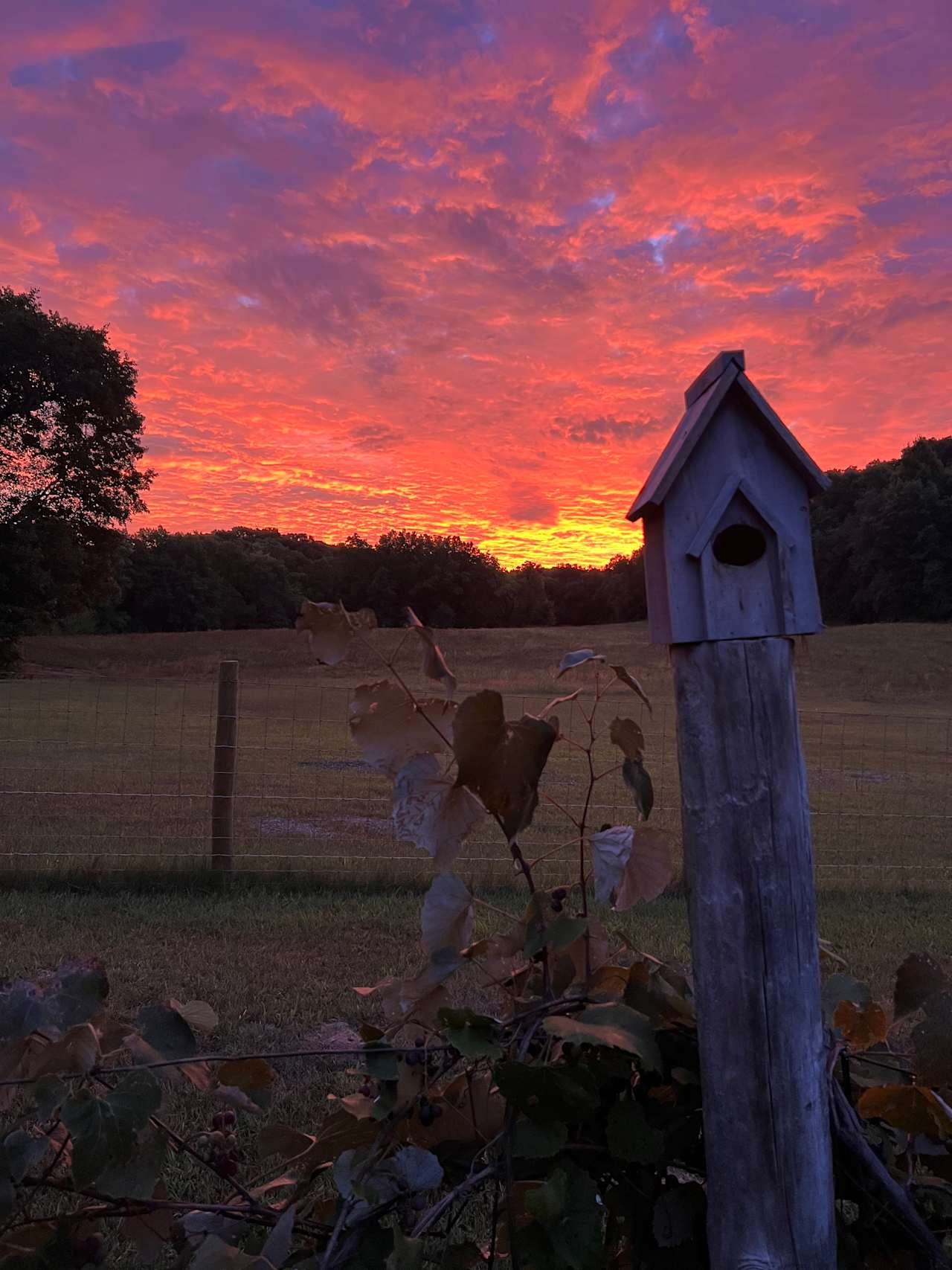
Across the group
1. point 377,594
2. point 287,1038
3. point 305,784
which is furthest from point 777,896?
point 377,594

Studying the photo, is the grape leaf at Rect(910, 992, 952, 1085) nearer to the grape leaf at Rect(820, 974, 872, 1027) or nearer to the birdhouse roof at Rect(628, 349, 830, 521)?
the grape leaf at Rect(820, 974, 872, 1027)

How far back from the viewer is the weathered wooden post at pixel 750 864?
1302 millimetres

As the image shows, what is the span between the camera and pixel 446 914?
1439 mm

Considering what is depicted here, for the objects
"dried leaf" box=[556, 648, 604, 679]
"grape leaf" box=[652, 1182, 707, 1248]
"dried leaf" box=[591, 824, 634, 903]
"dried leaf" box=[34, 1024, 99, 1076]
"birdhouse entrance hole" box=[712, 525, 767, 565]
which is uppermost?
"birdhouse entrance hole" box=[712, 525, 767, 565]

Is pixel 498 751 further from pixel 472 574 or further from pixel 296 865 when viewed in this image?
pixel 472 574

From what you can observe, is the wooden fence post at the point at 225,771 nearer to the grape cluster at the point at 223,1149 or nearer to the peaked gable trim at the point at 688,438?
the grape cluster at the point at 223,1149

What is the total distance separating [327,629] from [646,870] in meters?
0.62

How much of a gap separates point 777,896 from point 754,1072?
9.4 inches

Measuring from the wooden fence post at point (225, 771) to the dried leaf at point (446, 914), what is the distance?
17.7ft

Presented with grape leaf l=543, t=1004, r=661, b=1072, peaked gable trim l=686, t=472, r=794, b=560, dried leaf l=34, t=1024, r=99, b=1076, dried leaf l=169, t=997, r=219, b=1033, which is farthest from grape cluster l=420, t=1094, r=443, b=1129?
peaked gable trim l=686, t=472, r=794, b=560

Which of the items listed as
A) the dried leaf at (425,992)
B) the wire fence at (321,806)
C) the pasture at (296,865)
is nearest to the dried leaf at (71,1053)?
the dried leaf at (425,992)

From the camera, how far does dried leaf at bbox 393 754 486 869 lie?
56.9 inches

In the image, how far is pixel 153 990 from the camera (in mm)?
4574

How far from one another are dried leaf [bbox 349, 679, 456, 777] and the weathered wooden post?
1.32 feet
